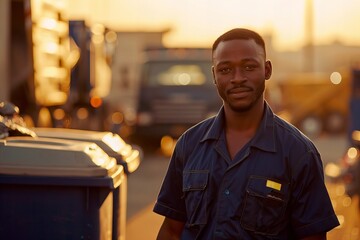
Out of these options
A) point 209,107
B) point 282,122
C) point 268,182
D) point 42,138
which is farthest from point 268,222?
point 209,107

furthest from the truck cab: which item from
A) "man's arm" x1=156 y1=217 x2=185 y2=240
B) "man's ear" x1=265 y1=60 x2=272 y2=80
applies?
"man's ear" x1=265 y1=60 x2=272 y2=80

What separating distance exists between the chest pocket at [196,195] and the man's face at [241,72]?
1.11 ft

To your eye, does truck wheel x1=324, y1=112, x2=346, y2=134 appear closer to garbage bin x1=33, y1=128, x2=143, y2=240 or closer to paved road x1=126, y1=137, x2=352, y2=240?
paved road x1=126, y1=137, x2=352, y2=240

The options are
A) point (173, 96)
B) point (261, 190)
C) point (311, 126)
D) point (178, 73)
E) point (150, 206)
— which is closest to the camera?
point (261, 190)

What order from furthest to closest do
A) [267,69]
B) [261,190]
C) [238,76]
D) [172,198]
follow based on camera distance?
[172,198], [267,69], [238,76], [261,190]

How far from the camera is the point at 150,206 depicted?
11.6 meters

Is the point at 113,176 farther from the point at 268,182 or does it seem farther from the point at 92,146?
the point at 268,182

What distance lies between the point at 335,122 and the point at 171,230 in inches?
1069

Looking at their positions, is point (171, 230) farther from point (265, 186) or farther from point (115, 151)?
point (115, 151)

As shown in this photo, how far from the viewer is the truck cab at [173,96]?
769 inches

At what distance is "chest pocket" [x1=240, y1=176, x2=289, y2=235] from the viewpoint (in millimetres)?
3701

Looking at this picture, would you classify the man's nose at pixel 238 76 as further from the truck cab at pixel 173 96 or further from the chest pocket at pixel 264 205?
the truck cab at pixel 173 96

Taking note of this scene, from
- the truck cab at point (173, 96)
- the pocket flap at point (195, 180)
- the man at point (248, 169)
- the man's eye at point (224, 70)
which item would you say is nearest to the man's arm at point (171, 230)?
the man at point (248, 169)

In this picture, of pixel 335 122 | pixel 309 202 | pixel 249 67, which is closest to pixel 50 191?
pixel 249 67
